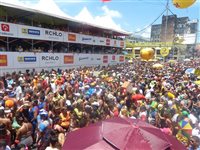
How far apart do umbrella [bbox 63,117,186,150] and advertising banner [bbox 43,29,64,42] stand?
20.8 m

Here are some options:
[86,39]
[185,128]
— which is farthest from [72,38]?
[185,128]

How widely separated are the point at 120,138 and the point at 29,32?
65.7 ft

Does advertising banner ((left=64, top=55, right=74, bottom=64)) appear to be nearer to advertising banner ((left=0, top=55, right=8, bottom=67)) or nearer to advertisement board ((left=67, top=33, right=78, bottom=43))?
advertisement board ((left=67, top=33, right=78, bottom=43))

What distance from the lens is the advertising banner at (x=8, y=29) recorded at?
19.2 metres

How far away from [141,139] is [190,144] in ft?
7.39

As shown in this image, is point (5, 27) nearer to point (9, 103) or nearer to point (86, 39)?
point (86, 39)

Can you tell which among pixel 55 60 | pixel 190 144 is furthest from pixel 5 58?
pixel 190 144

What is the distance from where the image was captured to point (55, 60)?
24672mm

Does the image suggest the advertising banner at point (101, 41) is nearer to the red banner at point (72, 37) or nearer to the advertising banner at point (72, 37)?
the advertising banner at point (72, 37)

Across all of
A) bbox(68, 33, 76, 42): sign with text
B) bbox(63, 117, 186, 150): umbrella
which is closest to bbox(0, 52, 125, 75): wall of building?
bbox(68, 33, 76, 42): sign with text

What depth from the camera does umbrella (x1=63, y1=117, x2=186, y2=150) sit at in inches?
128

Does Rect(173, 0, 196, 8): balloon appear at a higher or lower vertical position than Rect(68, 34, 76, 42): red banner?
higher

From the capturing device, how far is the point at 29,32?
21.8 metres

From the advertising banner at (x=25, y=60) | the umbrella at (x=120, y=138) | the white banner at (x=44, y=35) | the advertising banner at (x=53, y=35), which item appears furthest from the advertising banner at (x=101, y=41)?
the umbrella at (x=120, y=138)
